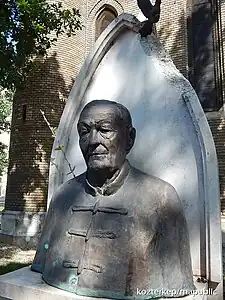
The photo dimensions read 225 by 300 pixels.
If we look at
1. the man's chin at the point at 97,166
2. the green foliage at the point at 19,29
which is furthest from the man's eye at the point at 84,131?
the green foliage at the point at 19,29

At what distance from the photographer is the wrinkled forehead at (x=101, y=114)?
184cm

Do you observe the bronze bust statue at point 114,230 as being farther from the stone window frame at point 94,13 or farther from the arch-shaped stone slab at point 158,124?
the stone window frame at point 94,13

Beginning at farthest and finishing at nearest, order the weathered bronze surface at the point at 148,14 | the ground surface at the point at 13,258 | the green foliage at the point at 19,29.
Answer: the green foliage at the point at 19,29, the ground surface at the point at 13,258, the weathered bronze surface at the point at 148,14

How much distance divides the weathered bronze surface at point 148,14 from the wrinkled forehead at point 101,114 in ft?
3.37

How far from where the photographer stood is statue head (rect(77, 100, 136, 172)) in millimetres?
1825

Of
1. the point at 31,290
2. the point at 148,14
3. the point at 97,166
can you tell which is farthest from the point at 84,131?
the point at 148,14

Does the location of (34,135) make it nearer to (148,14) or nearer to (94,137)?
(148,14)

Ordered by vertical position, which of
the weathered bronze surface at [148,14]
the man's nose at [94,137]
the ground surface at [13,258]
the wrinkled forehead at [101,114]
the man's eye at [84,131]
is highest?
the weathered bronze surface at [148,14]

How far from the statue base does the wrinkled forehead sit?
3.10 feet

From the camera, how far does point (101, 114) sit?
72.6 inches

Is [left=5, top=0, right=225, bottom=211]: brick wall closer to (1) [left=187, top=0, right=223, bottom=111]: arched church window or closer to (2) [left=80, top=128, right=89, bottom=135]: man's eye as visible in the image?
(1) [left=187, top=0, right=223, bottom=111]: arched church window

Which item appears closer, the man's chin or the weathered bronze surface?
the man's chin

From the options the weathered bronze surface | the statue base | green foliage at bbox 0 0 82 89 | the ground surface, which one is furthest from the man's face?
green foliage at bbox 0 0 82 89

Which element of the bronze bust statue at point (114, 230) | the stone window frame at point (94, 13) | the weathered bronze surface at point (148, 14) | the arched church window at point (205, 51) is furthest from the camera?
the stone window frame at point (94, 13)
